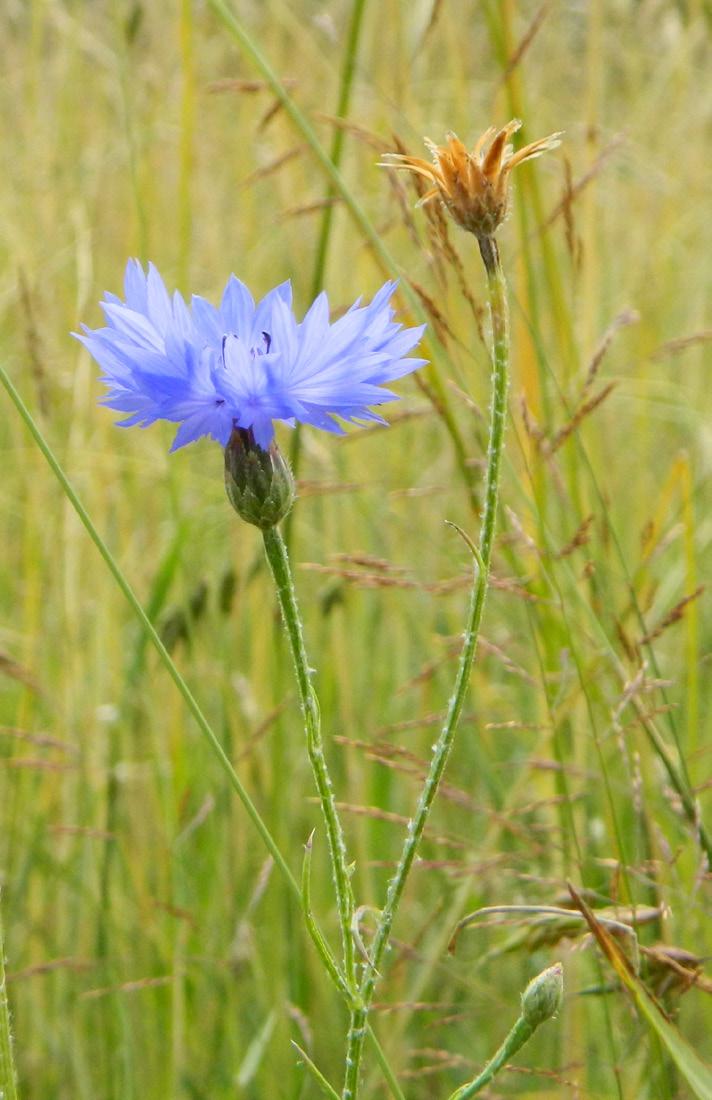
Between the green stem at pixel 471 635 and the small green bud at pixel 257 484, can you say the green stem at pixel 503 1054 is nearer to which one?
the green stem at pixel 471 635

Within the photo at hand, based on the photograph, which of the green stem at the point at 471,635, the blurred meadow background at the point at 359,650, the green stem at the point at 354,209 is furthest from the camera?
the blurred meadow background at the point at 359,650

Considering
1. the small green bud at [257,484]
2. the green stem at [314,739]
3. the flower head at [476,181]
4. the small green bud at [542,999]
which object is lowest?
the small green bud at [542,999]

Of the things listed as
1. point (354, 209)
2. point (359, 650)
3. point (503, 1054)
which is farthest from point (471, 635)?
point (359, 650)

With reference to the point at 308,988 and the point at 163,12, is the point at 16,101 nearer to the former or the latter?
the point at 163,12

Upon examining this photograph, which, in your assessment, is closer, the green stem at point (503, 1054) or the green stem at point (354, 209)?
the green stem at point (503, 1054)

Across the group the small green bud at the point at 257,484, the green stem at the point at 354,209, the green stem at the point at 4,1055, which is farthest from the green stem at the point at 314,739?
the green stem at the point at 354,209

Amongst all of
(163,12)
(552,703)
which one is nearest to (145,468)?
(163,12)

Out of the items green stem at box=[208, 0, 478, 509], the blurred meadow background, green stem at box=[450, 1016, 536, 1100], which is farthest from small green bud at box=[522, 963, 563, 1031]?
green stem at box=[208, 0, 478, 509]

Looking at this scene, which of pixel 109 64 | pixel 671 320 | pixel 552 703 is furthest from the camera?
pixel 671 320
